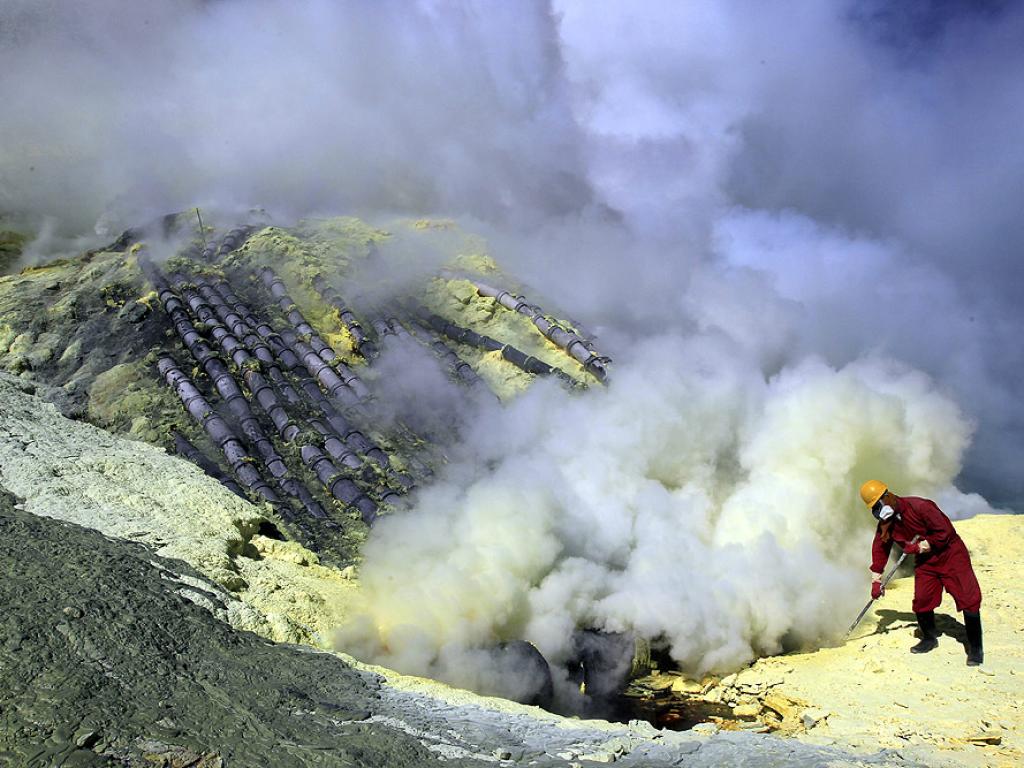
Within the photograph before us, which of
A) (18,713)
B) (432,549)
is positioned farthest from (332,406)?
(18,713)

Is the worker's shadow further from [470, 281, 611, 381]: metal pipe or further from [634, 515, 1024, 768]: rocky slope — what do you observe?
[470, 281, 611, 381]: metal pipe

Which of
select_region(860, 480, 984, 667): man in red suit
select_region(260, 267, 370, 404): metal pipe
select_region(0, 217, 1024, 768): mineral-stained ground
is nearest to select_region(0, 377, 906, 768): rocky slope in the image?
select_region(0, 217, 1024, 768): mineral-stained ground

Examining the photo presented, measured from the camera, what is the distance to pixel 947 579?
570 centimetres

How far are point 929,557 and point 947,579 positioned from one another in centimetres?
18

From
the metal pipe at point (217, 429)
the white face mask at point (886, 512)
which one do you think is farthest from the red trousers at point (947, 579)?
the metal pipe at point (217, 429)

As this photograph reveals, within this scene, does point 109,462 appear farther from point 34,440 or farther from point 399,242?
point 399,242

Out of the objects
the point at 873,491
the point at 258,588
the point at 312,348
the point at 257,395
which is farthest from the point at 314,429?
the point at 873,491

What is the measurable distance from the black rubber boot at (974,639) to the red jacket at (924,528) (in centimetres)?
39

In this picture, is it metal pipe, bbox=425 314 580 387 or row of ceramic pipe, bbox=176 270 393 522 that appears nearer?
row of ceramic pipe, bbox=176 270 393 522

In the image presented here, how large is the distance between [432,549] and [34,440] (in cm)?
334

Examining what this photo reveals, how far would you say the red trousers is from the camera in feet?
18.3

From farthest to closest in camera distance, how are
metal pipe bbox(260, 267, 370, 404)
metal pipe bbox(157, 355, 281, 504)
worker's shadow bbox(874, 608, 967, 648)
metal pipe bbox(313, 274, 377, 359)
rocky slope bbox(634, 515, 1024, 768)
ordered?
metal pipe bbox(313, 274, 377, 359) → metal pipe bbox(260, 267, 370, 404) → metal pipe bbox(157, 355, 281, 504) → worker's shadow bbox(874, 608, 967, 648) → rocky slope bbox(634, 515, 1024, 768)

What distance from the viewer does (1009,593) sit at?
6777 millimetres

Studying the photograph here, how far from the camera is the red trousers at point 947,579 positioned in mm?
5590
